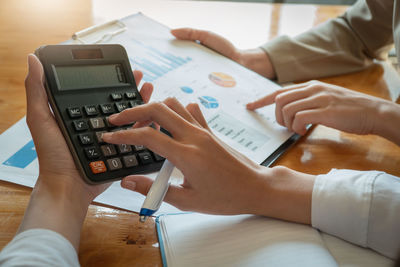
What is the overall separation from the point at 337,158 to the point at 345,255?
190 mm

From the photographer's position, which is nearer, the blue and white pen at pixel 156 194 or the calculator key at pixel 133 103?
the blue and white pen at pixel 156 194

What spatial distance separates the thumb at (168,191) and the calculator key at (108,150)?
36 millimetres

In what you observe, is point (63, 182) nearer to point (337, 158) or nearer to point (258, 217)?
point (258, 217)

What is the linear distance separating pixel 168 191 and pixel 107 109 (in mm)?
135

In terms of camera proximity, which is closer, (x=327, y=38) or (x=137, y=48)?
(x=137, y=48)

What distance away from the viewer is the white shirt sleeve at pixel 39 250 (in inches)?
14.1

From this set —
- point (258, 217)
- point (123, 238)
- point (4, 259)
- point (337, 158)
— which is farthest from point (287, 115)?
point (4, 259)

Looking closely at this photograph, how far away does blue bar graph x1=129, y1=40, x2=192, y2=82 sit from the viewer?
69cm

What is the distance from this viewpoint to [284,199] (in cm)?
47

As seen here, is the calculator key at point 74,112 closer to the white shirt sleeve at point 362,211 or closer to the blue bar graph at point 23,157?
the blue bar graph at point 23,157

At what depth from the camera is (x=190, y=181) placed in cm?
43

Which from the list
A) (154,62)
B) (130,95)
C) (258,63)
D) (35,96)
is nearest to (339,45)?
(258,63)

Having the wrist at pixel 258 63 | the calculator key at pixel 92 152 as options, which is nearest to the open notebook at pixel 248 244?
the calculator key at pixel 92 152

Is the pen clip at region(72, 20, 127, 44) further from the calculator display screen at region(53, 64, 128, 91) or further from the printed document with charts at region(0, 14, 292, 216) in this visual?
the calculator display screen at region(53, 64, 128, 91)
